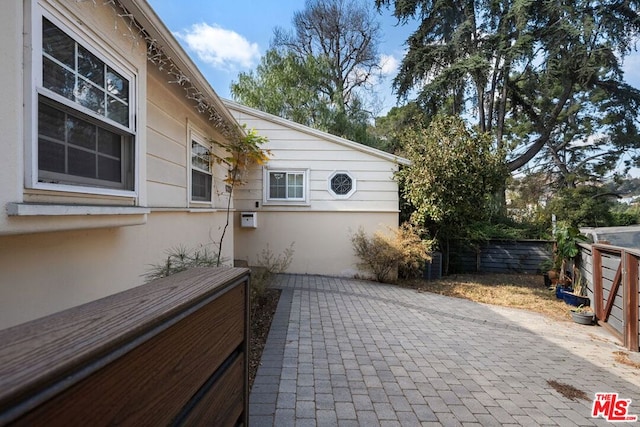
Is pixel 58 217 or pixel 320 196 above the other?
pixel 320 196

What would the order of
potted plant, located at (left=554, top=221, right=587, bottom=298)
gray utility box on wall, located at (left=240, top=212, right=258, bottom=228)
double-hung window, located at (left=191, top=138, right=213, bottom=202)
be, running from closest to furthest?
double-hung window, located at (left=191, top=138, right=213, bottom=202)
potted plant, located at (left=554, top=221, right=587, bottom=298)
gray utility box on wall, located at (left=240, top=212, right=258, bottom=228)

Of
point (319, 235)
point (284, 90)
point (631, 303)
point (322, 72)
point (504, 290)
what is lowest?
point (504, 290)

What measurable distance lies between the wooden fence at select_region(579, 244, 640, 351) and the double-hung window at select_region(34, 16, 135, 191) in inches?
253

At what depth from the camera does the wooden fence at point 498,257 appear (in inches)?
395

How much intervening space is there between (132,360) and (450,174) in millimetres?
8231

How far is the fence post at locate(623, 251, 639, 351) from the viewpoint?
13.9 feet

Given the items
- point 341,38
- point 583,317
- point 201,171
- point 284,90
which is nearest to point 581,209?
point 583,317

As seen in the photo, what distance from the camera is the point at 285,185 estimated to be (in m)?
8.26

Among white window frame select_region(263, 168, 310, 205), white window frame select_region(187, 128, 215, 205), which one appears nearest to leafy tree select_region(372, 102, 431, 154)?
white window frame select_region(263, 168, 310, 205)

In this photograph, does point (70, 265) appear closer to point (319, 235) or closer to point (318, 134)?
point (319, 235)

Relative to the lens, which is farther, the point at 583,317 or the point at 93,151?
the point at 583,317

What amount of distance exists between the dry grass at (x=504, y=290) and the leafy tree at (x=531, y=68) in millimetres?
4397

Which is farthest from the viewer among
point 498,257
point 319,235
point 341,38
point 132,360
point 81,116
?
point 341,38

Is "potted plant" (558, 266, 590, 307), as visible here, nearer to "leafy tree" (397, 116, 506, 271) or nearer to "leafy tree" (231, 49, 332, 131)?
"leafy tree" (397, 116, 506, 271)
